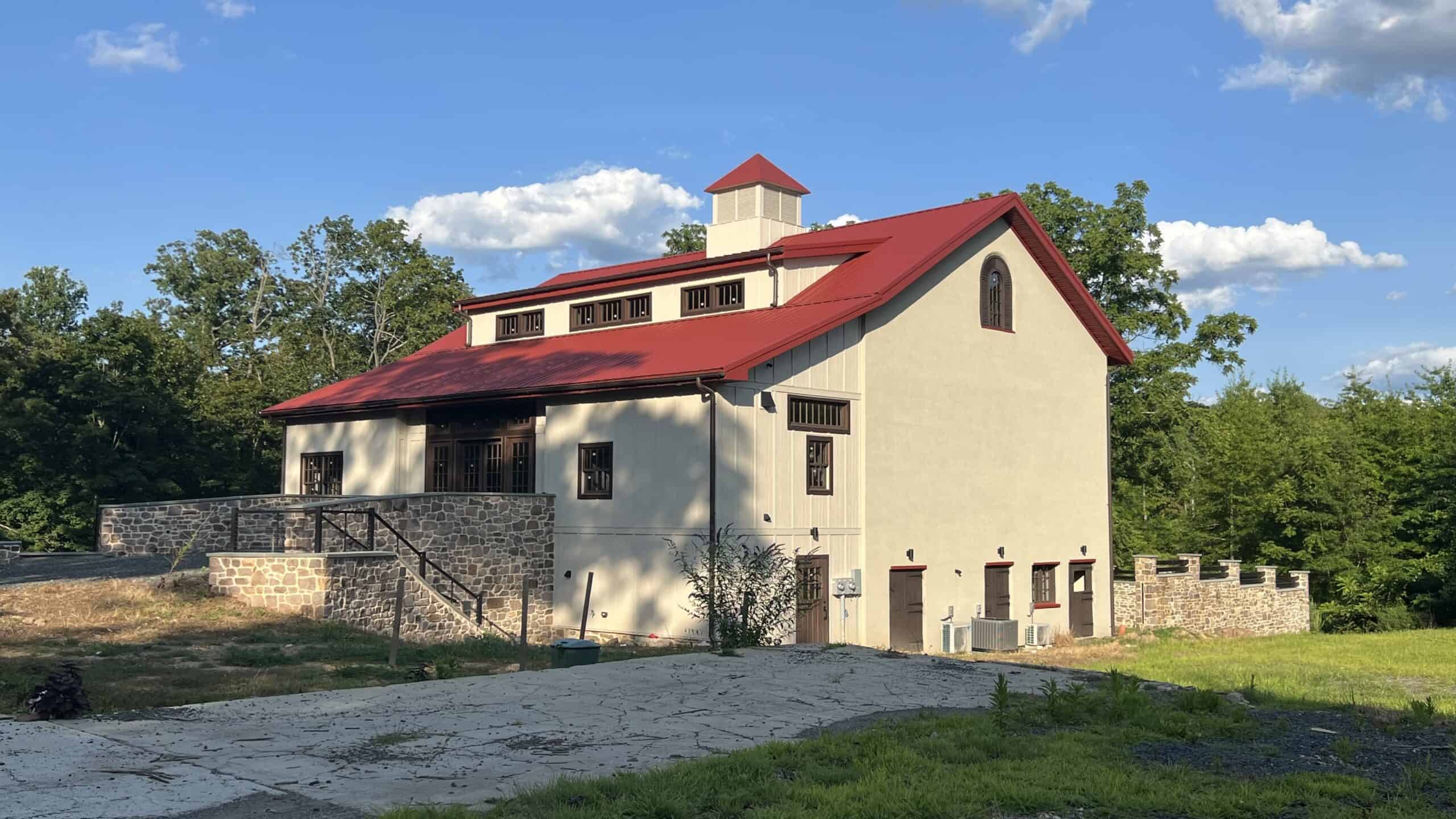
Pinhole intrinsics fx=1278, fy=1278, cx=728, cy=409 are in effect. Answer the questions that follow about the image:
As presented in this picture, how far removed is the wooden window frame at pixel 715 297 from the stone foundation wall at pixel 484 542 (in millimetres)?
5721

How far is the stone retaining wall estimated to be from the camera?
69.3 ft

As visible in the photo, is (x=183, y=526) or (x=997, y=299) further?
(x=183, y=526)

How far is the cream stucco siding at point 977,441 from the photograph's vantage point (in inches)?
1018

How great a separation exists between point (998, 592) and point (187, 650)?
1740cm

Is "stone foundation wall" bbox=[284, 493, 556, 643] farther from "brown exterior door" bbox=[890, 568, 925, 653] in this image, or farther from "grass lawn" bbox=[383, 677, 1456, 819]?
"grass lawn" bbox=[383, 677, 1456, 819]

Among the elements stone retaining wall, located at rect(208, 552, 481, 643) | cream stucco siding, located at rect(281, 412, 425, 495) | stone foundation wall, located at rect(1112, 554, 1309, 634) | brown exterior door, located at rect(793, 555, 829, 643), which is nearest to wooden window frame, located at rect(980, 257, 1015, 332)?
brown exterior door, located at rect(793, 555, 829, 643)

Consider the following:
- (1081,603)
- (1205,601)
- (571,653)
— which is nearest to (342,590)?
(571,653)

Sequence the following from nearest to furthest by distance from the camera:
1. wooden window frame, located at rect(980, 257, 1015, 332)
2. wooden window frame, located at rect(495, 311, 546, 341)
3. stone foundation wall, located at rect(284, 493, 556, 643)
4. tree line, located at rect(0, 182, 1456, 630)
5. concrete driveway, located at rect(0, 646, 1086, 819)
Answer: concrete driveway, located at rect(0, 646, 1086, 819), stone foundation wall, located at rect(284, 493, 556, 643), wooden window frame, located at rect(980, 257, 1015, 332), wooden window frame, located at rect(495, 311, 546, 341), tree line, located at rect(0, 182, 1456, 630)

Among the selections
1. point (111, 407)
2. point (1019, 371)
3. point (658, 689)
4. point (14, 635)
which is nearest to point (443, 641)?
point (14, 635)

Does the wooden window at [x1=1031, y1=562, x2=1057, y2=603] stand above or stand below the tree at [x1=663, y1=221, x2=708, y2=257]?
below

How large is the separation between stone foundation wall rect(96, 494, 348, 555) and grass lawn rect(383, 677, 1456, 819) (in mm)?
21944

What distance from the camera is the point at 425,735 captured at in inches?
439

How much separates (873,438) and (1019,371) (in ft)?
19.3

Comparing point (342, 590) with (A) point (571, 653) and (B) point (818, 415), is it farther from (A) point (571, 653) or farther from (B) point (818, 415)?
(B) point (818, 415)
